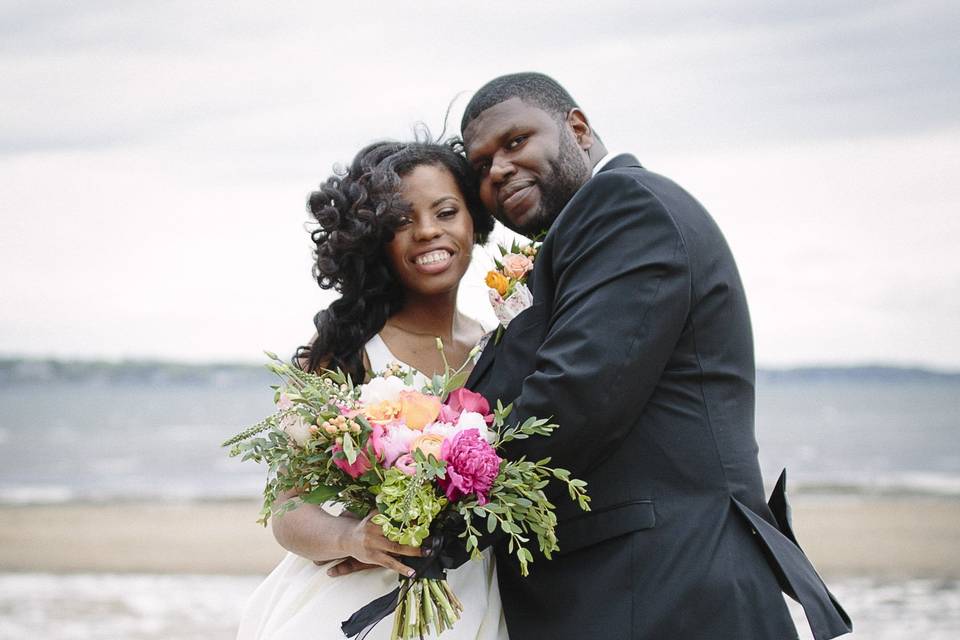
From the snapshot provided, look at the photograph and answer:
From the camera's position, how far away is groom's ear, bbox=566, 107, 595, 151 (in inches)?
159

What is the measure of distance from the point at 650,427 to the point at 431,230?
1406 millimetres

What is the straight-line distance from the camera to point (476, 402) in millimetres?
3318

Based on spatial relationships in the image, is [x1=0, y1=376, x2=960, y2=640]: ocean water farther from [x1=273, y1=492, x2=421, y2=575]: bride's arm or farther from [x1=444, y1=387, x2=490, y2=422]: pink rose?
[x1=444, y1=387, x2=490, y2=422]: pink rose

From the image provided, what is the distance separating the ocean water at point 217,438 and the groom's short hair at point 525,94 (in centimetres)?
2056

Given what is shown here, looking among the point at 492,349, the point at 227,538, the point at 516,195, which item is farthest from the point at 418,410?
the point at 227,538

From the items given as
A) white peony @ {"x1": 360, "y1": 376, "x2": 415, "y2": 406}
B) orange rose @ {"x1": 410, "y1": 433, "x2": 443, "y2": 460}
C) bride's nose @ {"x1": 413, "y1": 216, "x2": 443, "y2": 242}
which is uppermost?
bride's nose @ {"x1": 413, "y1": 216, "x2": 443, "y2": 242}

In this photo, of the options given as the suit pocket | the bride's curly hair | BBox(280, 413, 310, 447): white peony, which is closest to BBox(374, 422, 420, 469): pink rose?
BBox(280, 413, 310, 447): white peony

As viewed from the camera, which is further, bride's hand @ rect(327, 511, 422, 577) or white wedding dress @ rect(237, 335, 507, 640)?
white wedding dress @ rect(237, 335, 507, 640)

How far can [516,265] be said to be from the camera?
3758mm

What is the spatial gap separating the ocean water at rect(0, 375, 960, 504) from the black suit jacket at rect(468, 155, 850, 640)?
20.8 m

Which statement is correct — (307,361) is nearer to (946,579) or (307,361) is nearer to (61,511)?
(946,579)

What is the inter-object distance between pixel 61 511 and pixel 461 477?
66.4 ft

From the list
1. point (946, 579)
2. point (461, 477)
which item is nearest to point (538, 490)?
point (461, 477)

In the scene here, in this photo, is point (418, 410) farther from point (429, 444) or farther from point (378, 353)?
point (378, 353)
